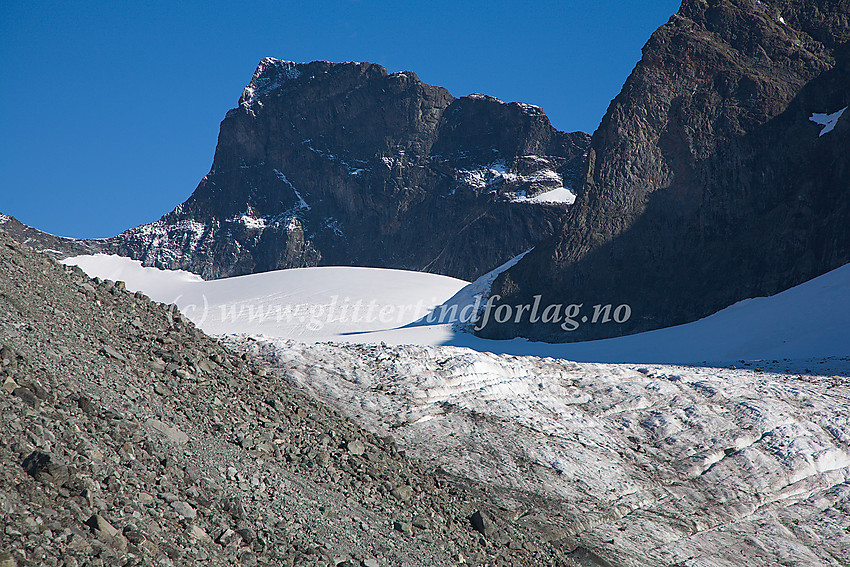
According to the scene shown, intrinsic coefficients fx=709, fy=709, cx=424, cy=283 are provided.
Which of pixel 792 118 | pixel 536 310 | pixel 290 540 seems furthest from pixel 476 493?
pixel 792 118

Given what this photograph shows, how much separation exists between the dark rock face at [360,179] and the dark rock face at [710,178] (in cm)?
7977

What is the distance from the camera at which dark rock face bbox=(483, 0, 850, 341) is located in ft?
178

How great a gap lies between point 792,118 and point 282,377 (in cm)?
6074

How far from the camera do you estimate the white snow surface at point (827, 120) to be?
Answer: 5739 cm

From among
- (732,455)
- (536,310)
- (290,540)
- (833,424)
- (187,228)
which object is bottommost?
(290,540)

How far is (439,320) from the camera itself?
5841cm

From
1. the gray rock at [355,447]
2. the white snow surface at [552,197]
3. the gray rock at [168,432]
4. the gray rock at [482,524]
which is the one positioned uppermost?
the white snow surface at [552,197]

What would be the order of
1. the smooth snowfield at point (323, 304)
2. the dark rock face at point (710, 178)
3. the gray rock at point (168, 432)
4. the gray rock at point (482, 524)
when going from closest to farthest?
the gray rock at point (168, 432), the gray rock at point (482, 524), the smooth snowfield at point (323, 304), the dark rock face at point (710, 178)

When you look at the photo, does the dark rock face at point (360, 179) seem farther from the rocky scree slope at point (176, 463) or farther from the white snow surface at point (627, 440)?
the rocky scree slope at point (176, 463)

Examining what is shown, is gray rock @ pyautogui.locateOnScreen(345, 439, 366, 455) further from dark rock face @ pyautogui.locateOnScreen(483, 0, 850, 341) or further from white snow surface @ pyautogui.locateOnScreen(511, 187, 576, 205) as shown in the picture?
white snow surface @ pyautogui.locateOnScreen(511, 187, 576, 205)

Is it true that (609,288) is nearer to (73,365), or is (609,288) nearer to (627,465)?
(627,465)

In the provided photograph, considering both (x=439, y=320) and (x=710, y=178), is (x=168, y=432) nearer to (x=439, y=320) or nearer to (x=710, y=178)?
(x=439, y=320)

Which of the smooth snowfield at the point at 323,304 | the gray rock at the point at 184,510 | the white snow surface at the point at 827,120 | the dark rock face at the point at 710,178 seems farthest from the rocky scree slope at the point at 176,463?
the white snow surface at the point at 827,120

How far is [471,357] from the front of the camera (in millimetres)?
15562
